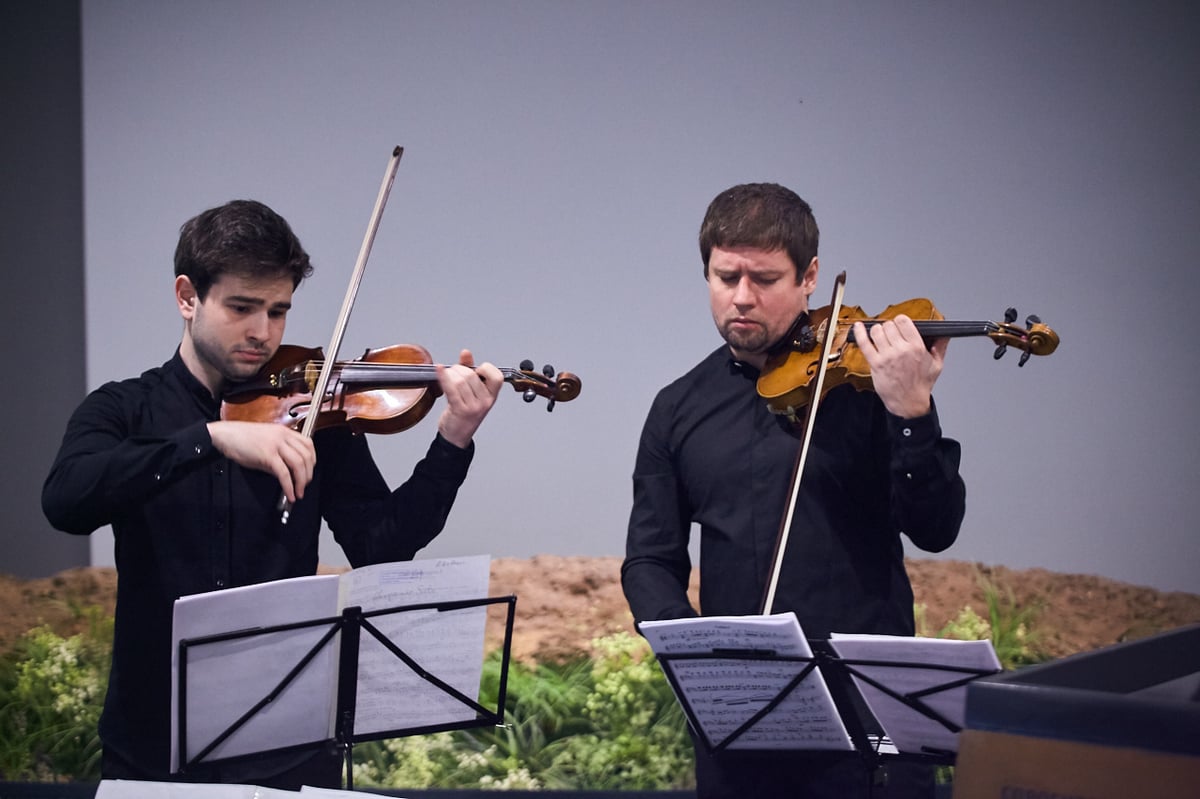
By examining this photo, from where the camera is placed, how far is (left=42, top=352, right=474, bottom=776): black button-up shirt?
184 cm

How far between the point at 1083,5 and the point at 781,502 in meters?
2.43

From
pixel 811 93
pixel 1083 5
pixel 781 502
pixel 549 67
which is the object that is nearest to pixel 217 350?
pixel 781 502

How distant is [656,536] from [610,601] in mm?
1676

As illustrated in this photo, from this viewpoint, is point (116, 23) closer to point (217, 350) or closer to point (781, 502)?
point (217, 350)

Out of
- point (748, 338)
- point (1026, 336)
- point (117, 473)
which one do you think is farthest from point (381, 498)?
point (1026, 336)

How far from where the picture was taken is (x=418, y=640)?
182 cm

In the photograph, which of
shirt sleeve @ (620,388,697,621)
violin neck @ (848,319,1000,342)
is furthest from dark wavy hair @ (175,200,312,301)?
violin neck @ (848,319,1000,342)

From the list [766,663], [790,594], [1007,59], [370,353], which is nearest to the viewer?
[766,663]

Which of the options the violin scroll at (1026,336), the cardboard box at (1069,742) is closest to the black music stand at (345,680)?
the violin scroll at (1026,336)

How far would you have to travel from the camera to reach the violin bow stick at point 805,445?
1828mm

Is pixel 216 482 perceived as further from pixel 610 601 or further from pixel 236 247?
pixel 610 601

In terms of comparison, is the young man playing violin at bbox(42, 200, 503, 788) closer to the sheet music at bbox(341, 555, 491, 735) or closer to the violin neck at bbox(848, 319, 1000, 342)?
the sheet music at bbox(341, 555, 491, 735)

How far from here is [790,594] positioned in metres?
1.97

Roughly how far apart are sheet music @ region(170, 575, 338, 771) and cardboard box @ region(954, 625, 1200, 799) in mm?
1268
